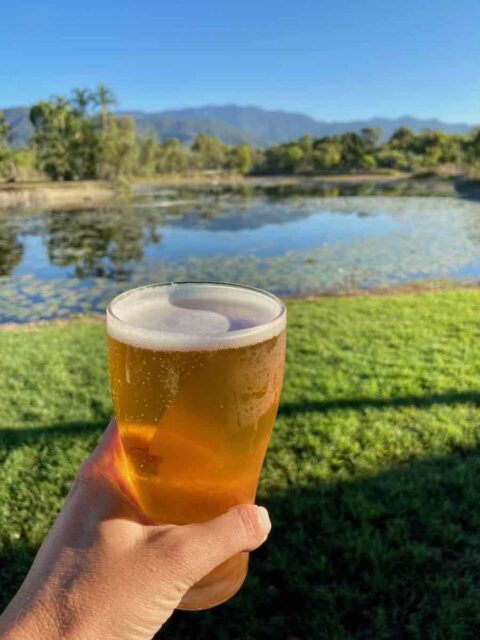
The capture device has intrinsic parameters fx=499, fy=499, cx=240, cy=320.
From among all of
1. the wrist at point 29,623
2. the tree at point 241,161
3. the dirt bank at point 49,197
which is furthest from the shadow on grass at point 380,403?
the tree at point 241,161

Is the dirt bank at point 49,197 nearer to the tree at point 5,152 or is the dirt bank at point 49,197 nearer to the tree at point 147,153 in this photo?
the tree at point 5,152

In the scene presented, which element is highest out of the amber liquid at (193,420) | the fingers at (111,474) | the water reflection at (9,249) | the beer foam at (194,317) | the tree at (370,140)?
the tree at (370,140)

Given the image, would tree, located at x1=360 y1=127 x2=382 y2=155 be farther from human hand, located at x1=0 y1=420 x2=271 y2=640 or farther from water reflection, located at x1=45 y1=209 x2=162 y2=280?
human hand, located at x1=0 y1=420 x2=271 y2=640

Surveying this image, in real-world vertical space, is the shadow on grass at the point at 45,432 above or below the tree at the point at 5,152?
below

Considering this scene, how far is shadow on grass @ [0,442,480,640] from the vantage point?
197 cm

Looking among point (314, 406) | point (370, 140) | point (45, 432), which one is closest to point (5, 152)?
point (45, 432)

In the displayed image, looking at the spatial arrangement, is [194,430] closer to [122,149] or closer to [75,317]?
[75,317]

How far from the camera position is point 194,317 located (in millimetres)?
967

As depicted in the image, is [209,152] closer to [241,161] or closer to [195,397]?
[241,161]

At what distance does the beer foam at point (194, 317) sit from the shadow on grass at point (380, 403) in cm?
256

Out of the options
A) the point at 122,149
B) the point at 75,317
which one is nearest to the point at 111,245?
the point at 75,317

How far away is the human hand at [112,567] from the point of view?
79cm

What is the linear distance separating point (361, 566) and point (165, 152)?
7160cm

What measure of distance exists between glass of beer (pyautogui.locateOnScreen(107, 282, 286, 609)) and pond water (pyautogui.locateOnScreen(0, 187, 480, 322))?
7424 millimetres
